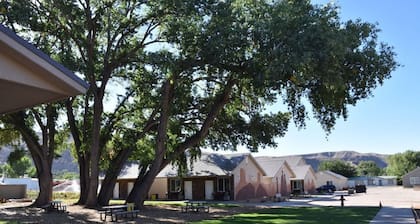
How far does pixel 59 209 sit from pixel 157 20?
1165cm

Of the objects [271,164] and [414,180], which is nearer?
[271,164]

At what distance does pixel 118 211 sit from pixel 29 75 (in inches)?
579

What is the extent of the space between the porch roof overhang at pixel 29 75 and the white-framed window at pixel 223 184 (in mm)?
38169

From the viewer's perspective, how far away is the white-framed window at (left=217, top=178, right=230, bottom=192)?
45719 millimetres

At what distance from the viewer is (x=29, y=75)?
7.37 meters

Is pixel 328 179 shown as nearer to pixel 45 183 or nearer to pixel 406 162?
pixel 406 162

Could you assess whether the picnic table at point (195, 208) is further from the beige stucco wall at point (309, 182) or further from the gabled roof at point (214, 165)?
the beige stucco wall at point (309, 182)

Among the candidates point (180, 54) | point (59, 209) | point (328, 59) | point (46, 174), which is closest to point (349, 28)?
point (328, 59)

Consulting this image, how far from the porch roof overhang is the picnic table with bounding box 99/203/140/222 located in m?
13.0

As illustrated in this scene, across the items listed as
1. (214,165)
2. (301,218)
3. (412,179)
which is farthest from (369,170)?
(301,218)

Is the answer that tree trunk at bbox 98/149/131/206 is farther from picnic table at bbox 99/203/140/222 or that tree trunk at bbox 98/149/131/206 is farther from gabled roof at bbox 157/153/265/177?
gabled roof at bbox 157/153/265/177

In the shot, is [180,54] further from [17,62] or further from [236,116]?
[17,62]

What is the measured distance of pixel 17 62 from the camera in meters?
7.15

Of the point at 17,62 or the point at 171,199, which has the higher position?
the point at 17,62
